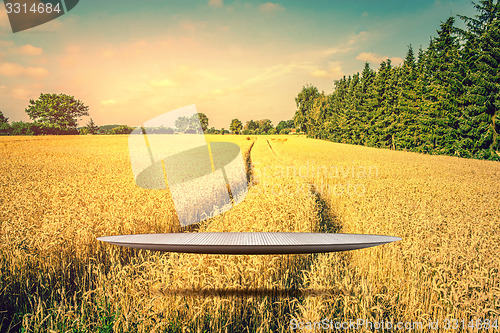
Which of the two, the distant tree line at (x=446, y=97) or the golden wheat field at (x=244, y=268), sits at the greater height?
the distant tree line at (x=446, y=97)

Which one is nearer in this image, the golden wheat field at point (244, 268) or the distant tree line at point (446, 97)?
the golden wheat field at point (244, 268)

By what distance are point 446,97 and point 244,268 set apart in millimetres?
35416

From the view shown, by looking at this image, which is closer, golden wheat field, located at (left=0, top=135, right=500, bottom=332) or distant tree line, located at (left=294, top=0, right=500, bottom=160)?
golden wheat field, located at (left=0, top=135, right=500, bottom=332)

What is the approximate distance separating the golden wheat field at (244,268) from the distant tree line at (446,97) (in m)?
24.3

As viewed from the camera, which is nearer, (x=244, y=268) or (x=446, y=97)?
(x=244, y=268)

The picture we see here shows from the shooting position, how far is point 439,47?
32469mm

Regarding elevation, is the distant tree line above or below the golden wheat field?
above

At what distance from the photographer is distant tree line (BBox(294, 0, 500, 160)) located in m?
26.4

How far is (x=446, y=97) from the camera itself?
30484 millimetres

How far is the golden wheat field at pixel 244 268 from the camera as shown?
2.71 metres

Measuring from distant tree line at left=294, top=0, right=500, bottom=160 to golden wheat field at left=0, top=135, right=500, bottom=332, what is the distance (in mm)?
24285

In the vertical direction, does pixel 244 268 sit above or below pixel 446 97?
below

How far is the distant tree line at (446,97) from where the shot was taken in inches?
1038

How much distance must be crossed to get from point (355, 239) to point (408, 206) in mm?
5747
